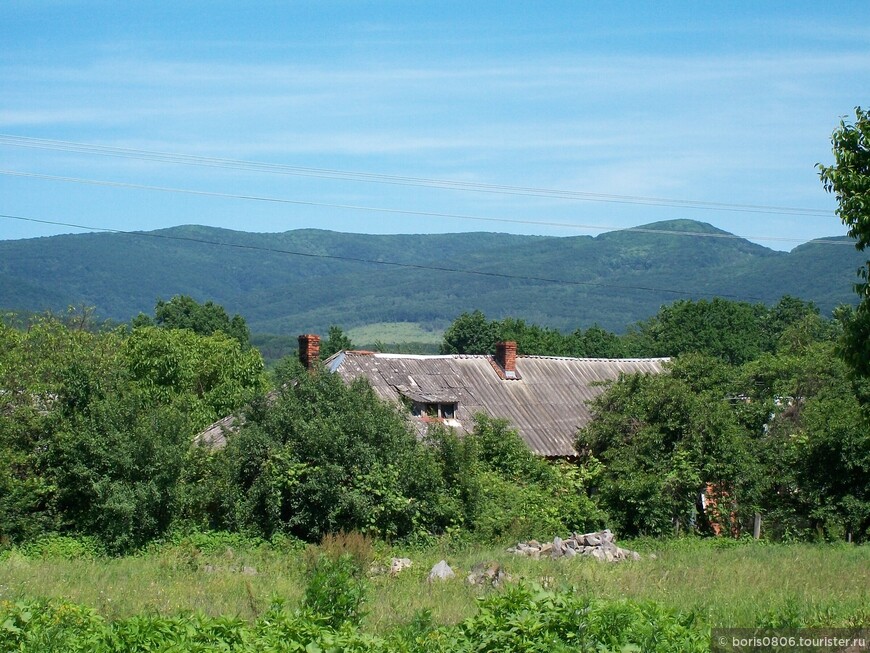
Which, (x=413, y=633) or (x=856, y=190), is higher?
(x=856, y=190)

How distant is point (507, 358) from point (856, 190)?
70.4 feet

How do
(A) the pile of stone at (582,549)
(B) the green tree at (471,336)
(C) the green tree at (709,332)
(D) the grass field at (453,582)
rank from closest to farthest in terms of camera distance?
(D) the grass field at (453,582)
(A) the pile of stone at (582,549)
(C) the green tree at (709,332)
(B) the green tree at (471,336)

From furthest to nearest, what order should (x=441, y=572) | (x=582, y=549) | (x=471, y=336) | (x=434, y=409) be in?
(x=471, y=336), (x=434, y=409), (x=582, y=549), (x=441, y=572)

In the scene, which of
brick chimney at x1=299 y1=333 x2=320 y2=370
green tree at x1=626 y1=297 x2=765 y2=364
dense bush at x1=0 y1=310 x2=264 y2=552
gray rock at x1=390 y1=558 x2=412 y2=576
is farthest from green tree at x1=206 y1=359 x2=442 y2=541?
green tree at x1=626 y1=297 x2=765 y2=364

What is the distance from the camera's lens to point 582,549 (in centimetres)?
1853

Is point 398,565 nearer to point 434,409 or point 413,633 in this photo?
point 413,633

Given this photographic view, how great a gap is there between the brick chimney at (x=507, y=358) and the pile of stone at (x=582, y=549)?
14.3 m

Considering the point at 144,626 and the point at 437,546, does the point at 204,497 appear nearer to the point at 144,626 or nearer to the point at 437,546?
the point at 437,546

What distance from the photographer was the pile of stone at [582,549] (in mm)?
17875

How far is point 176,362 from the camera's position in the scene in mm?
34812

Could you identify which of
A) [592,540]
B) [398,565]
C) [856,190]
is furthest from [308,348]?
[856,190]

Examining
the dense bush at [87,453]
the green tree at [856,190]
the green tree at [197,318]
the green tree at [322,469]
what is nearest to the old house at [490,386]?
the green tree at [322,469]

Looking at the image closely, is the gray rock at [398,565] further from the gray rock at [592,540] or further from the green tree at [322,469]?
the gray rock at [592,540]

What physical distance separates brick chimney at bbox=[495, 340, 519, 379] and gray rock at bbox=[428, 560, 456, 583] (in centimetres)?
1791
